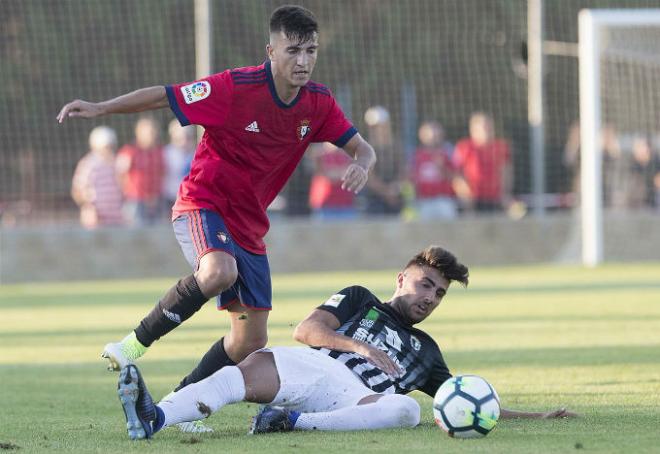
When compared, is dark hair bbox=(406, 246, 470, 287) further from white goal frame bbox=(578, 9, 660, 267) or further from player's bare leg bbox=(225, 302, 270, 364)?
white goal frame bbox=(578, 9, 660, 267)

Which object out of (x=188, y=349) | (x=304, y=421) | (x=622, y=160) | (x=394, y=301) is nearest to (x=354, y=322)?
(x=394, y=301)

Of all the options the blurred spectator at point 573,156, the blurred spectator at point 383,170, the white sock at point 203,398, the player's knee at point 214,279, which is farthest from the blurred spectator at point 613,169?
the white sock at point 203,398

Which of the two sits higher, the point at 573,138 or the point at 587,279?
the point at 573,138

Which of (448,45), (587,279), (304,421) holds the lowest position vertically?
(587,279)

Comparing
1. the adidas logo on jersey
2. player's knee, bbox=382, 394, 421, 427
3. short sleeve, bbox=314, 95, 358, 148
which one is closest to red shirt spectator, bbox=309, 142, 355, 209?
short sleeve, bbox=314, 95, 358, 148

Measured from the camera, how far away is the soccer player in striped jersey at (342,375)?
19.6 feet

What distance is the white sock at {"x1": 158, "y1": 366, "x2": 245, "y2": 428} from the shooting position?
5.97m

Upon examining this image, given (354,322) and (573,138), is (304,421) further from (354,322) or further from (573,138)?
(573,138)

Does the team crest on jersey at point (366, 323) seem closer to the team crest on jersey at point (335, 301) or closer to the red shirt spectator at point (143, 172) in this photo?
the team crest on jersey at point (335, 301)

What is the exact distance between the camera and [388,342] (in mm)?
→ 6648

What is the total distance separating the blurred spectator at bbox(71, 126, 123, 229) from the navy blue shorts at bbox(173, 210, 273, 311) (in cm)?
1220

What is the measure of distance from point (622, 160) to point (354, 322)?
50.2 ft

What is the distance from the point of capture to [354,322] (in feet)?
22.0

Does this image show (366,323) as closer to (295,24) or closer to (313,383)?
(313,383)
